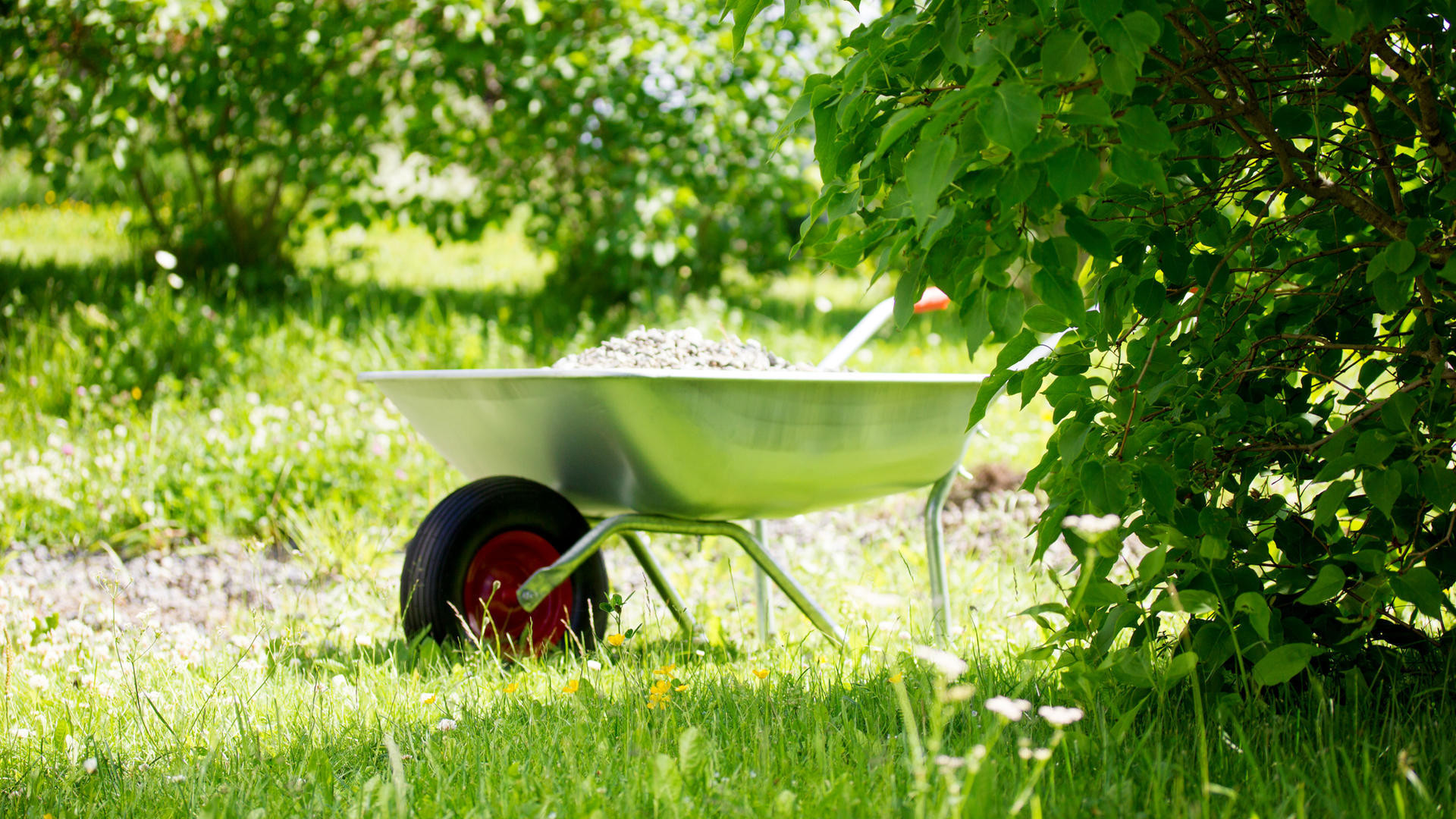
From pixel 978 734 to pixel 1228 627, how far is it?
1.02 feet

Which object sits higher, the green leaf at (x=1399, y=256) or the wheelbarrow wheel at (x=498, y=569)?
the green leaf at (x=1399, y=256)

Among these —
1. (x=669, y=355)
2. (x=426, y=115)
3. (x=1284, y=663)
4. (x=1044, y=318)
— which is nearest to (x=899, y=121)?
(x=1044, y=318)

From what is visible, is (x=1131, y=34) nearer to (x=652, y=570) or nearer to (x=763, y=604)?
(x=652, y=570)

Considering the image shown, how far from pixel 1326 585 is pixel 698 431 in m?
0.92

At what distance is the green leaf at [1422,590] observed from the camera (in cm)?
107

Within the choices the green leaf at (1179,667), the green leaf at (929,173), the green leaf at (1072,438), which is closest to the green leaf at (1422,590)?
the green leaf at (1179,667)

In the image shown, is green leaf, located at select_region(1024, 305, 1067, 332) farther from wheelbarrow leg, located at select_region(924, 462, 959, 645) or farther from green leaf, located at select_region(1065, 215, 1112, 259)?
wheelbarrow leg, located at select_region(924, 462, 959, 645)

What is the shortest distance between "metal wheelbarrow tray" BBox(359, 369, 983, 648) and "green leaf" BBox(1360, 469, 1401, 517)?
790mm

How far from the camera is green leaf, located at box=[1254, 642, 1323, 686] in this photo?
3.62ft

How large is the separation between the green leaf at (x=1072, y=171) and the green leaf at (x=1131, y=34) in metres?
0.08

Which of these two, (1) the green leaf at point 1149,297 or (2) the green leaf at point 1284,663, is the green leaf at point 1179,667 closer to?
(2) the green leaf at point 1284,663

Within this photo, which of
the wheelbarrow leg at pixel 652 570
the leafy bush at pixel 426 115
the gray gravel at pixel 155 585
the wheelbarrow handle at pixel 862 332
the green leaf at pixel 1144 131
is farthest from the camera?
the leafy bush at pixel 426 115

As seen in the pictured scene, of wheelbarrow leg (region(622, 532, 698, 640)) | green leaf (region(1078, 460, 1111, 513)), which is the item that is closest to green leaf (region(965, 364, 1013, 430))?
green leaf (region(1078, 460, 1111, 513))

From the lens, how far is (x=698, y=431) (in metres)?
1.71
